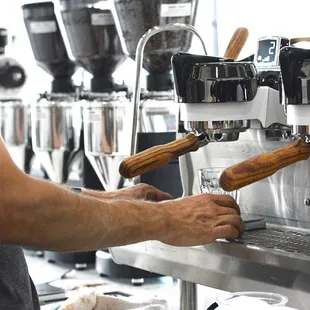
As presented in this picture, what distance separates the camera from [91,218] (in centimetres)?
108

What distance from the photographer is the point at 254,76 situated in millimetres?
1197

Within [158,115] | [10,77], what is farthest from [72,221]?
[10,77]

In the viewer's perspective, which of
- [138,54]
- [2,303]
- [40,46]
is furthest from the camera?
[40,46]

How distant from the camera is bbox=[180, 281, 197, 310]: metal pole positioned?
1.37 m

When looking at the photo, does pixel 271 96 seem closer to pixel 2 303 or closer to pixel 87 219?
pixel 87 219

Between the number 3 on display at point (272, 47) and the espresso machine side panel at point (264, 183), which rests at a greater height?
the number 3 on display at point (272, 47)

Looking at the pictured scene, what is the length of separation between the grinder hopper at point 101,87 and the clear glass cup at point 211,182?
1.95 feet

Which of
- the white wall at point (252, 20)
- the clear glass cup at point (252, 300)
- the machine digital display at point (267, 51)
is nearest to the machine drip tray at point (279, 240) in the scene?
the clear glass cup at point (252, 300)

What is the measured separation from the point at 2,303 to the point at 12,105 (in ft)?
4.01

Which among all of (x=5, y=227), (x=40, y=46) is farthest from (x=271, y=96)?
(x=40, y=46)

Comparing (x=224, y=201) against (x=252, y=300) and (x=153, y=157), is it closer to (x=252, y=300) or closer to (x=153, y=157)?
(x=153, y=157)

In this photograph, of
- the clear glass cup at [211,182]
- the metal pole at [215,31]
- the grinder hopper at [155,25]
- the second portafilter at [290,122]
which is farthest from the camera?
the metal pole at [215,31]

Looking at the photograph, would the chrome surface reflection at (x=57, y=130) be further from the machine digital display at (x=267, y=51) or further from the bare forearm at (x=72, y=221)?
the bare forearm at (x=72, y=221)

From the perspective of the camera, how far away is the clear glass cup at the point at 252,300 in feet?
3.14
